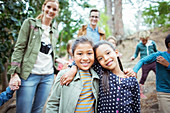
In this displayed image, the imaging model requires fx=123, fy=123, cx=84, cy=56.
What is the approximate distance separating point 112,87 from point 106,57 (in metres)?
0.32

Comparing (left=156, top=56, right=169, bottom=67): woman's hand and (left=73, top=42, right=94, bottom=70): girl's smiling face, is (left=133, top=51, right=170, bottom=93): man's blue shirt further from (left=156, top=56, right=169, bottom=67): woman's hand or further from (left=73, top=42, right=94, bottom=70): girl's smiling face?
(left=73, top=42, right=94, bottom=70): girl's smiling face

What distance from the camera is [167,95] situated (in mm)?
1759

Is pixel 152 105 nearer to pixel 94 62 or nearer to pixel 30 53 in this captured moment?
pixel 94 62

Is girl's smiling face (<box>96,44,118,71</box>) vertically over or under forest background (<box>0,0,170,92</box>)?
under

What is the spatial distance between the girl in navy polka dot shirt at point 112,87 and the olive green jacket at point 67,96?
0.10 m

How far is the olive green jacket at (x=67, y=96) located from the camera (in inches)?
47.4

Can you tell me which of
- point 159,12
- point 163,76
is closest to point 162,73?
point 163,76

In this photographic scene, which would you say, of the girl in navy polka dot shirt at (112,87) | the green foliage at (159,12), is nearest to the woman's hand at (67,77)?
the girl in navy polka dot shirt at (112,87)

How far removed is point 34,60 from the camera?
5.32 ft

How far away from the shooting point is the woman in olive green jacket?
1.51 m

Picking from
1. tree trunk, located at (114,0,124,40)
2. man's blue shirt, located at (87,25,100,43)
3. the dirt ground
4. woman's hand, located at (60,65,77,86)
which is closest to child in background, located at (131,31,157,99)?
the dirt ground

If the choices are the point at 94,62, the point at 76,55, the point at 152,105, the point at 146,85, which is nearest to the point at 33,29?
the point at 76,55

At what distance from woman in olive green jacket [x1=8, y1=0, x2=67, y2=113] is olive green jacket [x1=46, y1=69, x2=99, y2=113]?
479 millimetres

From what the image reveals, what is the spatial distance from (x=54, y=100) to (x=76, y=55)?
1.70 ft
